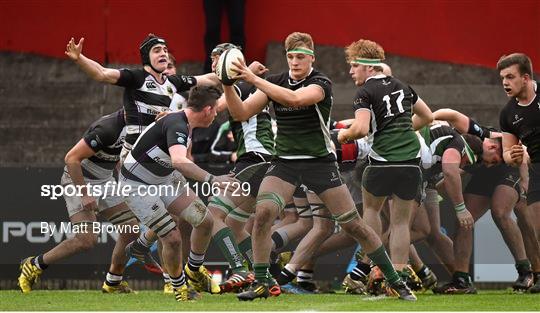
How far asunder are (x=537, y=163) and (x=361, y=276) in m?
2.08

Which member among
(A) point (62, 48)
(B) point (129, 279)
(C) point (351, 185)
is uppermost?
(A) point (62, 48)

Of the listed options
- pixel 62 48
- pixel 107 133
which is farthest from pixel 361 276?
pixel 62 48

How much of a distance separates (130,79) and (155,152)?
1482 mm

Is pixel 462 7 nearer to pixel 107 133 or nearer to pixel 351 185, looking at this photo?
pixel 351 185

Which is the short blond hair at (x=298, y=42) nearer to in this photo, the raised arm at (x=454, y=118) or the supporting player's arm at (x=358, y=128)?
the supporting player's arm at (x=358, y=128)

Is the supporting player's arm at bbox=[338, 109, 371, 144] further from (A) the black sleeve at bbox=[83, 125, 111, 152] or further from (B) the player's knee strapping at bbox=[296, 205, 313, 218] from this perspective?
(A) the black sleeve at bbox=[83, 125, 111, 152]

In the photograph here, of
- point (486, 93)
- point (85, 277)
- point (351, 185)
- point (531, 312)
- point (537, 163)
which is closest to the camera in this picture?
point (531, 312)

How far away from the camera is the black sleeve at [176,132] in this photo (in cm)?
1334

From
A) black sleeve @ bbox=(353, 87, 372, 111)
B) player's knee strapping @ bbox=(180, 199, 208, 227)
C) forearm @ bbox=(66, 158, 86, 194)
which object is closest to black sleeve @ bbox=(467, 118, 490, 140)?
black sleeve @ bbox=(353, 87, 372, 111)

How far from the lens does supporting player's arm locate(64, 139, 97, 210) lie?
15164 mm

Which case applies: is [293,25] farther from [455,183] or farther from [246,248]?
[455,183]

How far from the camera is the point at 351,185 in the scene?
1583 cm

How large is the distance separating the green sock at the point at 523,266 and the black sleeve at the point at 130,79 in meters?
4.27

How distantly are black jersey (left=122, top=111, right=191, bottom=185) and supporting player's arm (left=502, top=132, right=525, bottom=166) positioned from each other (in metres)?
3.09
